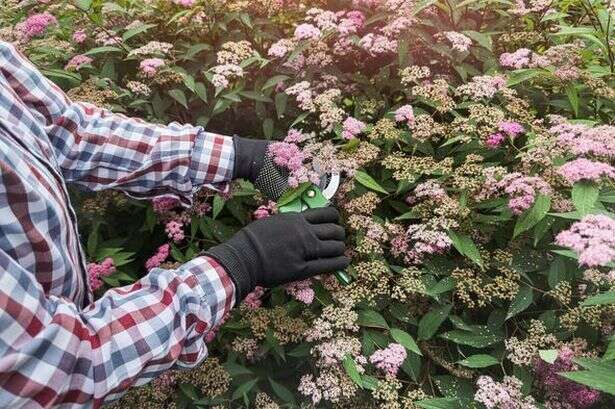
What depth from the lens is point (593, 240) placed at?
1034 millimetres

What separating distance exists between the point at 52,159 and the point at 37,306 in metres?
0.49

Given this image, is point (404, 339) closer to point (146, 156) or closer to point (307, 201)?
point (307, 201)

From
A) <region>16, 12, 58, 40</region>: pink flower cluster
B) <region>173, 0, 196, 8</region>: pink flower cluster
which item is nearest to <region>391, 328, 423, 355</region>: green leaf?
<region>173, 0, 196, 8</region>: pink flower cluster

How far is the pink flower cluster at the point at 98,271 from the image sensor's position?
5.31ft

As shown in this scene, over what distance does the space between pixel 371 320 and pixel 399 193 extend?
0.40m

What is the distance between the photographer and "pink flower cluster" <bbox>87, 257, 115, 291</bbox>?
5.31 feet

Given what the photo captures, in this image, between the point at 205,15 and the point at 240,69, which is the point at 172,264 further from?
the point at 205,15

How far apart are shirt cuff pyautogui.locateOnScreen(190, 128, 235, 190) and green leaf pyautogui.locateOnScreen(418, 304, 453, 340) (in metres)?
0.69

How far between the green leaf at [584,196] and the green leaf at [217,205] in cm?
93

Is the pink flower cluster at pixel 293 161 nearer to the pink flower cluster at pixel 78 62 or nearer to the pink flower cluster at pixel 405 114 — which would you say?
the pink flower cluster at pixel 405 114

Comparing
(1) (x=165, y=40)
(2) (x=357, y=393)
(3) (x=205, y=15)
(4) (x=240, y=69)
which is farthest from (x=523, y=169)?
(1) (x=165, y=40)

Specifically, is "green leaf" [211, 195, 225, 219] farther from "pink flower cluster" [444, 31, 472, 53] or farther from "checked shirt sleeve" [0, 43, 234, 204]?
"pink flower cluster" [444, 31, 472, 53]

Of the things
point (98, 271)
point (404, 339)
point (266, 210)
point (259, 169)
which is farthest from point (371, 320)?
point (98, 271)

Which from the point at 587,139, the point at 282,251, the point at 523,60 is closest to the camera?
the point at 587,139
